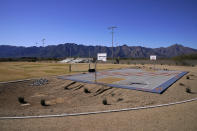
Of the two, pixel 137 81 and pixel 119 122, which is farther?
pixel 137 81

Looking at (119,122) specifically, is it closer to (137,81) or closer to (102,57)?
(102,57)

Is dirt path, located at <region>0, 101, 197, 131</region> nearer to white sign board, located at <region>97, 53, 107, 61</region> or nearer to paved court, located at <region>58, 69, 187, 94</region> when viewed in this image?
paved court, located at <region>58, 69, 187, 94</region>

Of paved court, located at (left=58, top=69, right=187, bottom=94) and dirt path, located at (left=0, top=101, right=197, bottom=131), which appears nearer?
dirt path, located at (left=0, top=101, right=197, bottom=131)

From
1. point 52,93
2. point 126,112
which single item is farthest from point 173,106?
point 52,93

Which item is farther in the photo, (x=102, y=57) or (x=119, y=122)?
(x=102, y=57)

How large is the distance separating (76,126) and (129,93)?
21.8ft

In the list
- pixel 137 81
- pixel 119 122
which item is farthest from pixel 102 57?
pixel 119 122

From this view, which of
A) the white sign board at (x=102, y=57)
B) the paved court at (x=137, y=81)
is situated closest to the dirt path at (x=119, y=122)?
the paved court at (x=137, y=81)

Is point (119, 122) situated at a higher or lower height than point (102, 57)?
lower

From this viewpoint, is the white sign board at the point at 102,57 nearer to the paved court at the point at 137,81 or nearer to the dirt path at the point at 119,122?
the paved court at the point at 137,81

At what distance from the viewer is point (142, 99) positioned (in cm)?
920

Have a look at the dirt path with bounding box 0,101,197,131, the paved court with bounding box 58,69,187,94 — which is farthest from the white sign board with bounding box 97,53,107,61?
the dirt path with bounding box 0,101,197,131

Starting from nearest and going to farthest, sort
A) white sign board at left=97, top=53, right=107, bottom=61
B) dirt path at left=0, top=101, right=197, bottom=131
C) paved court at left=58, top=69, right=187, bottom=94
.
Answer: dirt path at left=0, top=101, right=197, bottom=131 → paved court at left=58, top=69, right=187, bottom=94 → white sign board at left=97, top=53, right=107, bottom=61

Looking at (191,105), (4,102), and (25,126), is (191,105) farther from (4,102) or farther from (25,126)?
(4,102)
